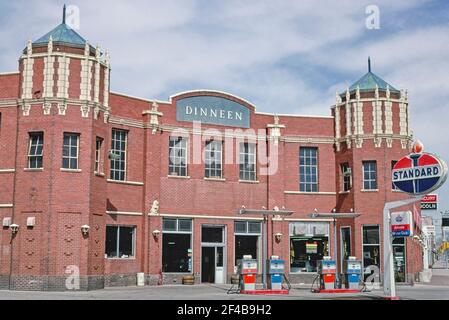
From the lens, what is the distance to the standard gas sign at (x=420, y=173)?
22.0 metres

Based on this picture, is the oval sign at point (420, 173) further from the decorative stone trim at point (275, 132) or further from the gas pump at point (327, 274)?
the decorative stone trim at point (275, 132)

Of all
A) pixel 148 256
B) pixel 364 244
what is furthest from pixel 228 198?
pixel 364 244

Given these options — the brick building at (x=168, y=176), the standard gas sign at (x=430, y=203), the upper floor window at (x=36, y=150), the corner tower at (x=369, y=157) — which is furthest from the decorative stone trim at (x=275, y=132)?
the standard gas sign at (x=430, y=203)

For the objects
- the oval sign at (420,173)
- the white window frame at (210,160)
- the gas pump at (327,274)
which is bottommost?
the gas pump at (327,274)

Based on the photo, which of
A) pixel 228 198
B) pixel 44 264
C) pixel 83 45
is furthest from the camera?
pixel 228 198

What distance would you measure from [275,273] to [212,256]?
25.2ft

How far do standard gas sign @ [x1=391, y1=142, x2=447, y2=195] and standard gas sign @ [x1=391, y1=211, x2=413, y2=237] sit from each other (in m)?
1.16

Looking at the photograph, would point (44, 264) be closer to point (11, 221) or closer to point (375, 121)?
point (11, 221)

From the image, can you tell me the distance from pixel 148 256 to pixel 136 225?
1.75 m

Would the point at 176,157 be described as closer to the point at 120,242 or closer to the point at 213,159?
the point at 213,159

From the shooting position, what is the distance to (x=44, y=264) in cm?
2828

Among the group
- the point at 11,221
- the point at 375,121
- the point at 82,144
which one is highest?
the point at 375,121

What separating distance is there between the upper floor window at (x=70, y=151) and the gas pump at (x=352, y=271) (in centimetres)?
1365

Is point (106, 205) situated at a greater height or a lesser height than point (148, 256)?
greater
